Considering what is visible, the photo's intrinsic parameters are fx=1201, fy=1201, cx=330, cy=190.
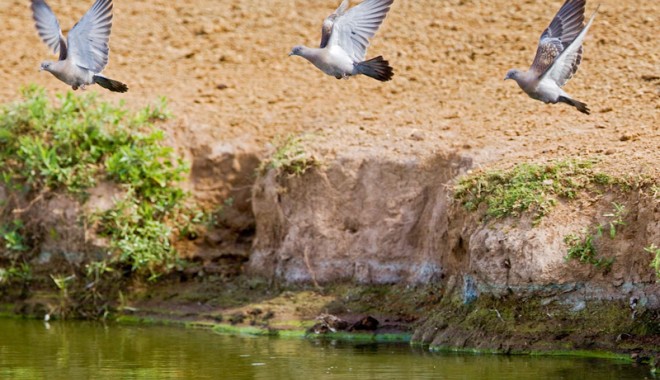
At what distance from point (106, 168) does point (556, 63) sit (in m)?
4.62

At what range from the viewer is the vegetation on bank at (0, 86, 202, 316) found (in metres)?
11.4

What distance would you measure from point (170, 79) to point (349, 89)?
7.04ft

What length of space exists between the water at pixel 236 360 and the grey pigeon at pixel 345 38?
225 cm

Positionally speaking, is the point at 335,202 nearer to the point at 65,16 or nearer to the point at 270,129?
the point at 270,129

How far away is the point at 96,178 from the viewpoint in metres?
11.6

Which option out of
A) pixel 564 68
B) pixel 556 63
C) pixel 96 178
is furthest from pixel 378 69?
pixel 96 178

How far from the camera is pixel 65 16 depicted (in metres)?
15.3

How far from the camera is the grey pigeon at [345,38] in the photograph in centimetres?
946

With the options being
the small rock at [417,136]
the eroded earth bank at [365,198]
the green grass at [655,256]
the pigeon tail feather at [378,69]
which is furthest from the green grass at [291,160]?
the green grass at [655,256]

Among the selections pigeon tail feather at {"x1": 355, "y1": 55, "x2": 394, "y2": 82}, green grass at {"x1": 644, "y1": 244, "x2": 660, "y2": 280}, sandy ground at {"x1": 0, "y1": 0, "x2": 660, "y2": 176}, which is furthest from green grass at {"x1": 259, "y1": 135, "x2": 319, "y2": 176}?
green grass at {"x1": 644, "y1": 244, "x2": 660, "y2": 280}

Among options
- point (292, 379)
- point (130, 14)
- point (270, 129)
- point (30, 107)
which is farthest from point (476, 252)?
point (130, 14)

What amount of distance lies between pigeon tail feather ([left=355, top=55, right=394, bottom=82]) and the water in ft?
7.05

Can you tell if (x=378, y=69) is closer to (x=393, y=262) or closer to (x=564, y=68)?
(x=564, y=68)

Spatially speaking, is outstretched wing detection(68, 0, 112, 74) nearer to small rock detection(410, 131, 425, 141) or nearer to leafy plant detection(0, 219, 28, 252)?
leafy plant detection(0, 219, 28, 252)
